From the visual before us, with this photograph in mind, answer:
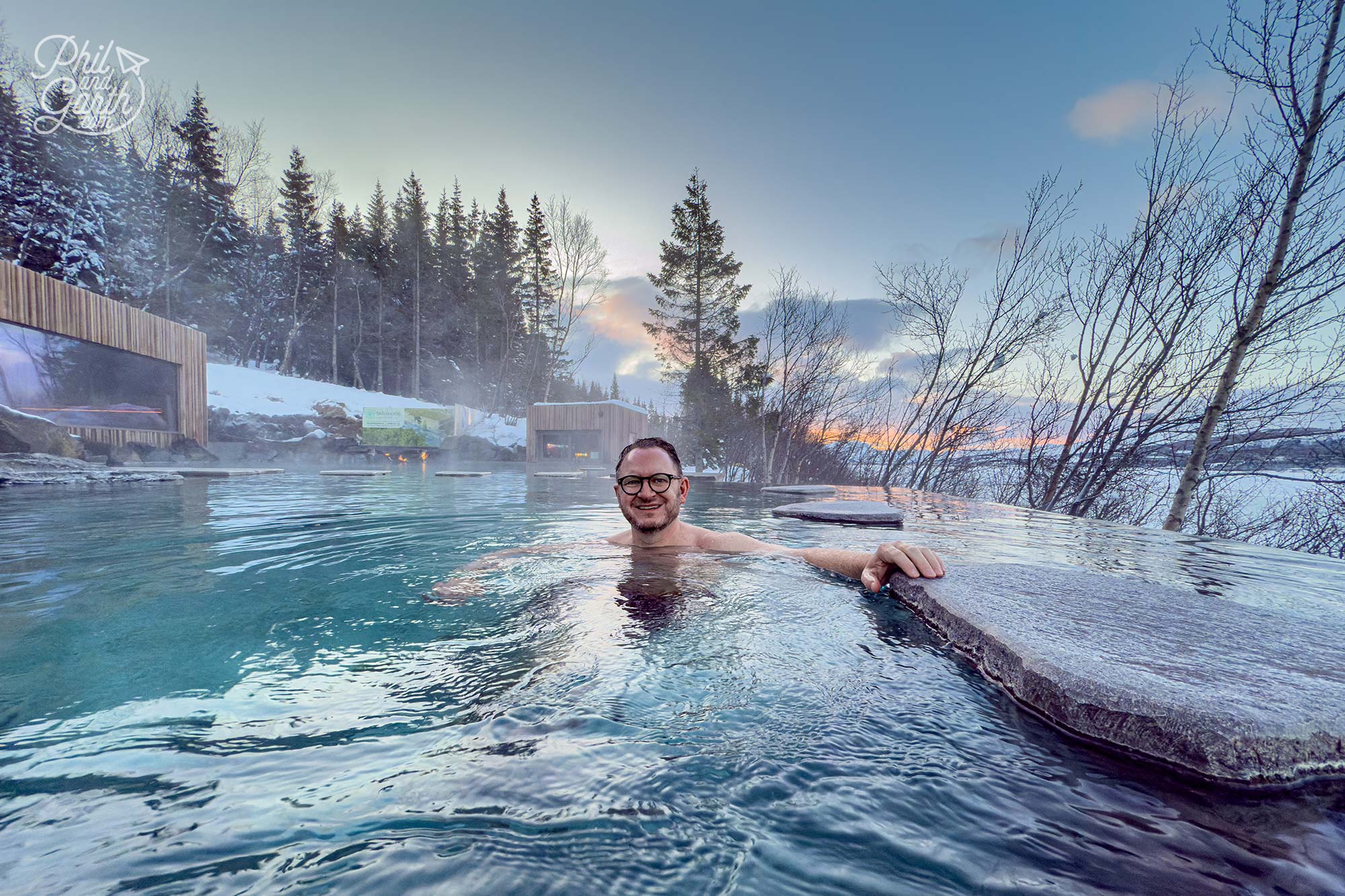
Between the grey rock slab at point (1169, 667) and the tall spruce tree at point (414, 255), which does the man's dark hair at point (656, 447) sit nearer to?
the grey rock slab at point (1169, 667)

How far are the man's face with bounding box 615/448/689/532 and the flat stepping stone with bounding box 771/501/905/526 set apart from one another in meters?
2.34

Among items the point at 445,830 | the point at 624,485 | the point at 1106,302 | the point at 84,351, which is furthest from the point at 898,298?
the point at 84,351

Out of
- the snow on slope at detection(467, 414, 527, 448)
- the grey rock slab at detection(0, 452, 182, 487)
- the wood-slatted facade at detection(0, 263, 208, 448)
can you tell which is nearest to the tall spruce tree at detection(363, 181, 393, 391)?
the snow on slope at detection(467, 414, 527, 448)

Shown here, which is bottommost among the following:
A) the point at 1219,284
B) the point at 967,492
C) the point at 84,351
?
the point at 967,492

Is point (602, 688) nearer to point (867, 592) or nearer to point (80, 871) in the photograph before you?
point (80, 871)

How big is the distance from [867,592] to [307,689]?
7.78ft

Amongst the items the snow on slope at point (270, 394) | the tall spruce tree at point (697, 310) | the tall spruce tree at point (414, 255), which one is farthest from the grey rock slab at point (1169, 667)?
the tall spruce tree at point (414, 255)

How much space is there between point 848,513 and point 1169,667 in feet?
13.1

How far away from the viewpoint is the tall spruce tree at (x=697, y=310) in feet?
55.3

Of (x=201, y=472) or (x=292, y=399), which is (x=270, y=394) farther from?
(x=201, y=472)

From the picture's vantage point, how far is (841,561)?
2.91m

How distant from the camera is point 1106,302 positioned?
6.50m

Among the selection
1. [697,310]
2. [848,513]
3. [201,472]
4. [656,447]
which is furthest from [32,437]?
[697,310]

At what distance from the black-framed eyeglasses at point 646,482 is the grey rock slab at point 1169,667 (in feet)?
5.32
